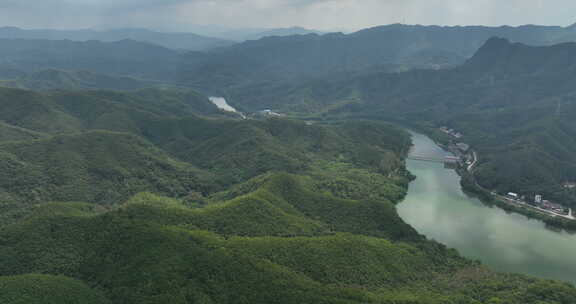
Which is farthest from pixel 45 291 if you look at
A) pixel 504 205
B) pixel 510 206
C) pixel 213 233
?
pixel 510 206

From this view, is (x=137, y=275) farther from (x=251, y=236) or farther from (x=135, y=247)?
(x=251, y=236)

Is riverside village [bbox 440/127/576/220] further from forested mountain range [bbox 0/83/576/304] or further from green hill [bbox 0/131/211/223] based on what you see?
green hill [bbox 0/131/211/223]

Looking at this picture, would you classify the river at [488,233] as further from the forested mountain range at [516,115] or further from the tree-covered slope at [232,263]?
the forested mountain range at [516,115]

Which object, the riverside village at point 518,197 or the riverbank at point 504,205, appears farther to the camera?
the riverside village at point 518,197

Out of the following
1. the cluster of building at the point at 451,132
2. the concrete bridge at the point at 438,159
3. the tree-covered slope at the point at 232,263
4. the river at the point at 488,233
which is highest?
the cluster of building at the point at 451,132

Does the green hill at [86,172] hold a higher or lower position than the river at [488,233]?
higher

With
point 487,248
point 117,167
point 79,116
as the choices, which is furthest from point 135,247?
point 79,116

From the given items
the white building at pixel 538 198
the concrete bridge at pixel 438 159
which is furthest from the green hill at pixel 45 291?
the concrete bridge at pixel 438 159

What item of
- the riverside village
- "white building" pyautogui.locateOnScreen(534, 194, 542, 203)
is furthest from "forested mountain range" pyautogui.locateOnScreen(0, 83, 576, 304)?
"white building" pyautogui.locateOnScreen(534, 194, 542, 203)
